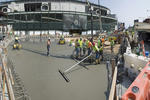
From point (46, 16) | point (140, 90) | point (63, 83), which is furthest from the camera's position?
point (46, 16)

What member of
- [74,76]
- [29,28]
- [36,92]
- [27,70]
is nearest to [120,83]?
[74,76]

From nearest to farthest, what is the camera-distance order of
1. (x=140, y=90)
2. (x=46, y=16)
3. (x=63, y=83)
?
(x=140, y=90) → (x=63, y=83) → (x=46, y=16)

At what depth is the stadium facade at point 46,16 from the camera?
43656 millimetres

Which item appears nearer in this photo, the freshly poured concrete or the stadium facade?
the freshly poured concrete

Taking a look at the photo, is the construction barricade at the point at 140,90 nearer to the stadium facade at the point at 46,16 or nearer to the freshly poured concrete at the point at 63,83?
the freshly poured concrete at the point at 63,83

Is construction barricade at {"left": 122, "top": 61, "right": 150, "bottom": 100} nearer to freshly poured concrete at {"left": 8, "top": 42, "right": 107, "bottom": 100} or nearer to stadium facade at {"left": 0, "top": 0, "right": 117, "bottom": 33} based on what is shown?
freshly poured concrete at {"left": 8, "top": 42, "right": 107, "bottom": 100}

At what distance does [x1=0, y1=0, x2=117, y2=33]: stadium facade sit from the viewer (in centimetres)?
4366

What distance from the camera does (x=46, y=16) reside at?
45.2m

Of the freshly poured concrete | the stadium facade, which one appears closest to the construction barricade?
the freshly poured concrete

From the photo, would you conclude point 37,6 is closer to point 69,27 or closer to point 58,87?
point 69,27

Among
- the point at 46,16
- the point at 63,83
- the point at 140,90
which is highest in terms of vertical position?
the point at 46,16

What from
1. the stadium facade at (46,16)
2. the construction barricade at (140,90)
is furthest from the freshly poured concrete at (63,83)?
the stadium facade at (46,16)

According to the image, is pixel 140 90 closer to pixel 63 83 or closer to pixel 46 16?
pixel 63 83

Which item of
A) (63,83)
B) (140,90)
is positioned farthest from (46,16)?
(140,90)
